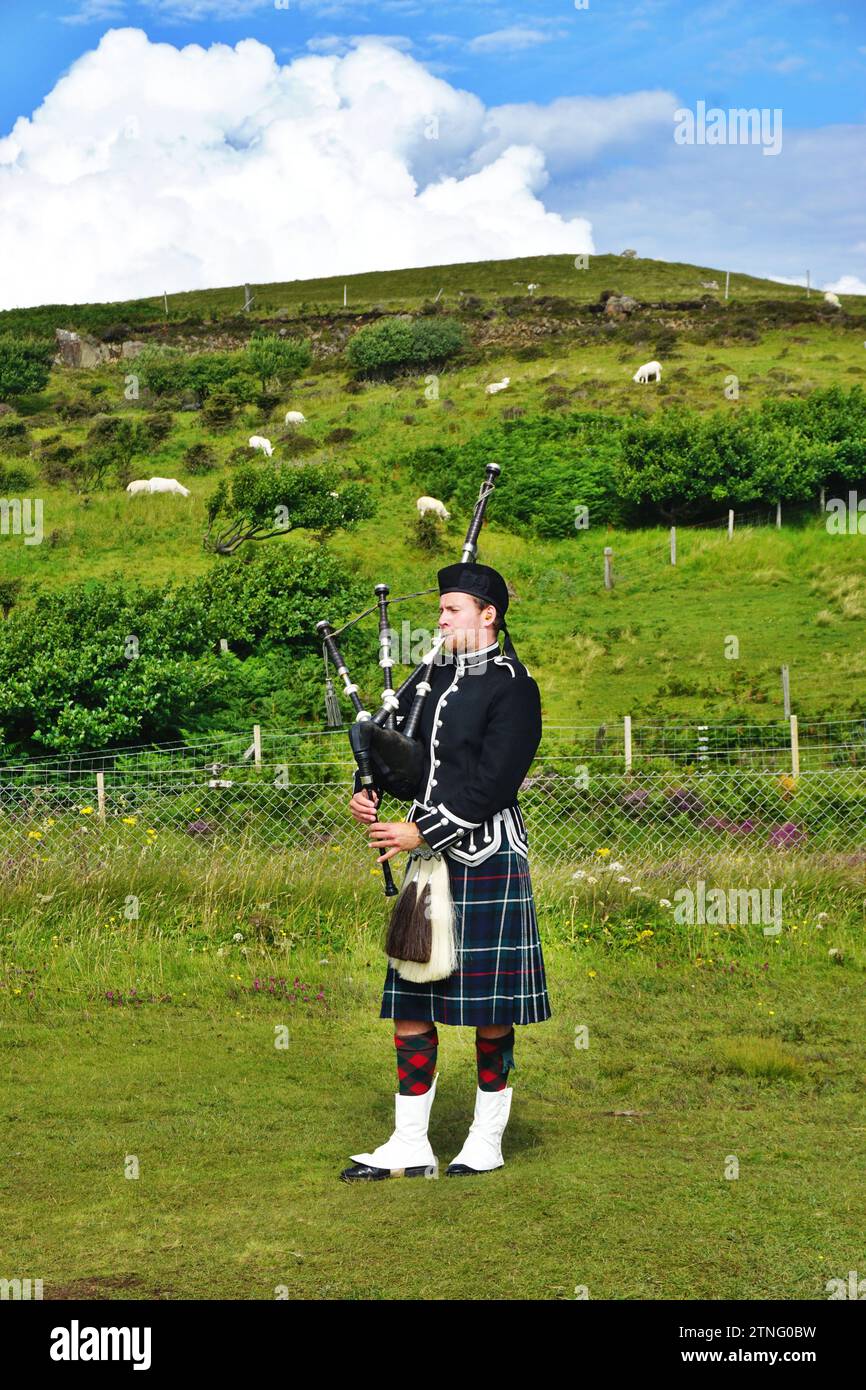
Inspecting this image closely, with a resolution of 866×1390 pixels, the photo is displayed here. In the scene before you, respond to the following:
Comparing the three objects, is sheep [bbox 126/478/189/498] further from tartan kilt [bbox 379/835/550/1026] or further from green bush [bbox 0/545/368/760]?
tartan kilt [bbox 379/835/550/1026]

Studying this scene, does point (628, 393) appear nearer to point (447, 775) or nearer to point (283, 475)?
point (283, 475)

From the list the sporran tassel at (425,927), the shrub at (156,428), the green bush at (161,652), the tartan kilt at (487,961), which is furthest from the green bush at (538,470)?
the sporran tassel at (425,927)

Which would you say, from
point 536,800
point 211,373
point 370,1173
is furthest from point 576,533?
point 370,1173

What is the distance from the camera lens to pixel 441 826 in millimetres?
5262

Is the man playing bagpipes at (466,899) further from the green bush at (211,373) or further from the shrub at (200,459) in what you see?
the green bush at (211,373)

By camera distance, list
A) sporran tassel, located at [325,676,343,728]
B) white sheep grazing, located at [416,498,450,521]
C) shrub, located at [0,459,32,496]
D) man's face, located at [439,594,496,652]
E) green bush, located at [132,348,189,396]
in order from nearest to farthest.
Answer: man's face, located at [439,594,496,652]
sporran tassel, located at [325,676,343,728]
white sheep grazing, located at [416,498,450,521]
shrub, located at [0,459,32,496]
green bush, located at [132,348,189,396]

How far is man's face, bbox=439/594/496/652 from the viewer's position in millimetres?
5508

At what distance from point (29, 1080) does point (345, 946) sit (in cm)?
269

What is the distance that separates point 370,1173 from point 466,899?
3.67 feet

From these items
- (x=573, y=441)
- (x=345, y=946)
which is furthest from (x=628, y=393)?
(x=345, y=946)

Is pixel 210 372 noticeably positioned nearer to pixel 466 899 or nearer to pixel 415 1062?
pixel 466 899

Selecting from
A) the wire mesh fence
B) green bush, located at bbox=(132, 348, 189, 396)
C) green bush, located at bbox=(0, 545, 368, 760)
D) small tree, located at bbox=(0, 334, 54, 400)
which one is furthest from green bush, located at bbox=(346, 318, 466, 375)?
the wire mesh fence

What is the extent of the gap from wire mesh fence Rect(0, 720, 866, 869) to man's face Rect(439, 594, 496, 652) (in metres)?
4.74

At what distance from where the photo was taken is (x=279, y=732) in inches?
767
